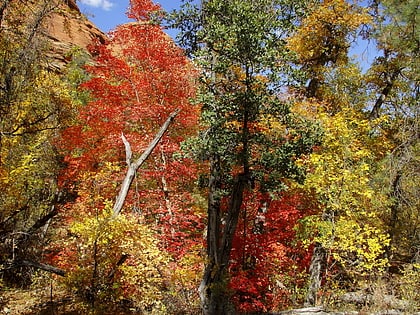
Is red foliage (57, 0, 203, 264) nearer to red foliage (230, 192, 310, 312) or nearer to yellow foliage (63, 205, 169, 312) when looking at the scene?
red foliage (230, 192, 310, 312)

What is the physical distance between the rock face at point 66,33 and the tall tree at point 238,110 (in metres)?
2.69

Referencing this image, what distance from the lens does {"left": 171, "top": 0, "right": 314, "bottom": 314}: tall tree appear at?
7547mm

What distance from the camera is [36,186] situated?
12.0 meters

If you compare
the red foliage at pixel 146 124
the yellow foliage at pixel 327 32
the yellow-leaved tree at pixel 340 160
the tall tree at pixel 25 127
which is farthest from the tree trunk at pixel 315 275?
the tall tree at pixel 25 127

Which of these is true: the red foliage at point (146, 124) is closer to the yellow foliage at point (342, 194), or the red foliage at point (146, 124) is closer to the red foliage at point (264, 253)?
the red foliage at point (264, 253)

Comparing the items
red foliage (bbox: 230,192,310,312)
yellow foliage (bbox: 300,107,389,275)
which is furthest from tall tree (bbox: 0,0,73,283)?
yellow foliage (bbox: 300,107,389,275)

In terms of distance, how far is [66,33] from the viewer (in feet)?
26.6

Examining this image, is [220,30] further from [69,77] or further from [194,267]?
[69,77]

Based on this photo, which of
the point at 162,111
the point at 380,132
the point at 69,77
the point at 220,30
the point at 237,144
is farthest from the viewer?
the point at 69,77

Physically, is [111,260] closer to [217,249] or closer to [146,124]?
[217,249]

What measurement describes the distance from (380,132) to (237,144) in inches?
273

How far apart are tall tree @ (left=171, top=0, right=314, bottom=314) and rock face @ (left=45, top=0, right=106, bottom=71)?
2.69 meters

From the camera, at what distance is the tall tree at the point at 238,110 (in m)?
7.55

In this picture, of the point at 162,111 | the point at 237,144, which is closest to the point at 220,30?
the point at 237,144
